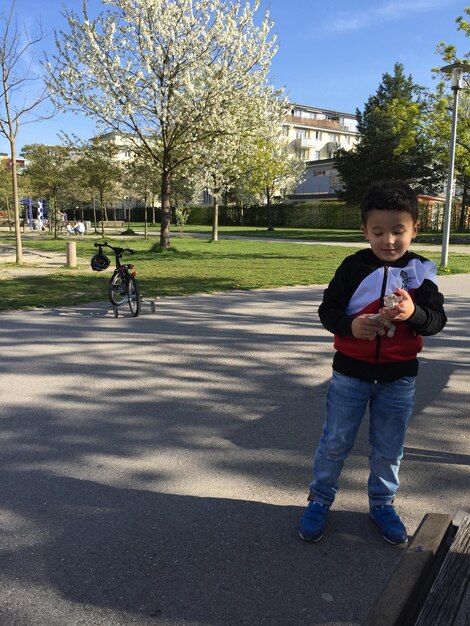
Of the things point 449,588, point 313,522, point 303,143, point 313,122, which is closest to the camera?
point 449,588

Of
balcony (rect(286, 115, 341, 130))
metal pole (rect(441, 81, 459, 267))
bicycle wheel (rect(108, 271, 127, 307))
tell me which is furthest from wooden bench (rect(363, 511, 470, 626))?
balcony (rect(286, 115, 341, 130))

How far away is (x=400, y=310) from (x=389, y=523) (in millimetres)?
1116

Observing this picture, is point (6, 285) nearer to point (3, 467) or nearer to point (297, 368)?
point (297, 368)

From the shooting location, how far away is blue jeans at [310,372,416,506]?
2.41 meters

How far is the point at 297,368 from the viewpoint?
5.34 meters

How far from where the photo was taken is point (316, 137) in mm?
85375

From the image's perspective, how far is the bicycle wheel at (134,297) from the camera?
779 centimetres

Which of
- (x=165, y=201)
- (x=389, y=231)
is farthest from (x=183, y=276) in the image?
(x=389, y=231)

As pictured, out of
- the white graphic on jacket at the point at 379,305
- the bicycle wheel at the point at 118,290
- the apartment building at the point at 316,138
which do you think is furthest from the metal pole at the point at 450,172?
the apartment building at the point at 316,138

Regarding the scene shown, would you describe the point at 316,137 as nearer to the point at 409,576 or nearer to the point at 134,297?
the point at 134,297

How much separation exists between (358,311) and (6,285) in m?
10.3

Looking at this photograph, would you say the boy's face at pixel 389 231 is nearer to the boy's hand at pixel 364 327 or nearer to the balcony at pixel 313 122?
the boy's hand at pixel 364 327

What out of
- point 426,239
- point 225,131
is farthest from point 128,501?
point 426,239

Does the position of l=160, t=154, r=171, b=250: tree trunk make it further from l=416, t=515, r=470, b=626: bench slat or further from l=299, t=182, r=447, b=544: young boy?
l=416, t=515, r=470, b=626: bench slat
